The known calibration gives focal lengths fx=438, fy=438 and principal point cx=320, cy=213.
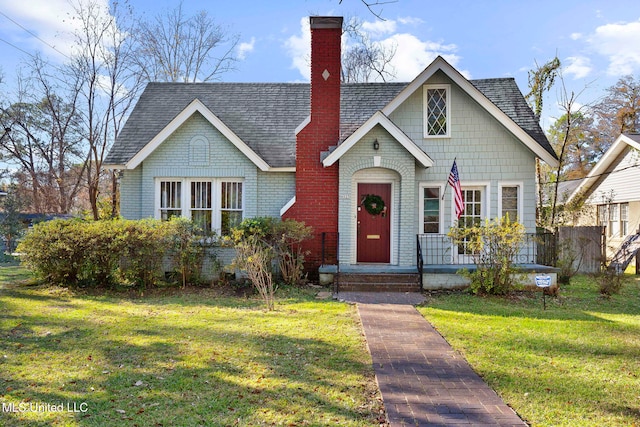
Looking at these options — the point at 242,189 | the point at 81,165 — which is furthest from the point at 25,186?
the point at 242,189

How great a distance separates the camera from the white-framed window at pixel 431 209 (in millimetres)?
12883

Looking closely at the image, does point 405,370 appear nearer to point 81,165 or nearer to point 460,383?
point 460,383

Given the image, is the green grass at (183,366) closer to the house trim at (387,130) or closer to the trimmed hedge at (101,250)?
the trimmed hedge at (101,250)

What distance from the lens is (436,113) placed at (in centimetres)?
1298

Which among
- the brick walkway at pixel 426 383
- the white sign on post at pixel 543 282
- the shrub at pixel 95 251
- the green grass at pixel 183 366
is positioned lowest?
the brick walkway at pixel 426 383

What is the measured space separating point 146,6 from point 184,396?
25.1 meters

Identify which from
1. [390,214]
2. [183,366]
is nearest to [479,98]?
[390,214]

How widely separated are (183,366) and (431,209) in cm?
933

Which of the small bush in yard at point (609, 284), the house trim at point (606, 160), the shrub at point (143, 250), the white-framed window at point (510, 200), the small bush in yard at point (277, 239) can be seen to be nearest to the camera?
the shrub at point (143, 250)

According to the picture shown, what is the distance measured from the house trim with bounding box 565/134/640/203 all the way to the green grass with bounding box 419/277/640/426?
11.0m

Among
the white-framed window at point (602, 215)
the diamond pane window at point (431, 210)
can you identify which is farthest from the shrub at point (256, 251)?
the white-framed window at point (602, 215)

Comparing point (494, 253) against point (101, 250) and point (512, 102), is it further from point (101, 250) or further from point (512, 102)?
point (101, 250)

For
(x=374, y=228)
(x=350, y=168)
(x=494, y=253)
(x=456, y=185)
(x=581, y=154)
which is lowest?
(x=494, y=253)

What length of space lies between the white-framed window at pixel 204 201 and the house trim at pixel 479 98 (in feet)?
18.4
